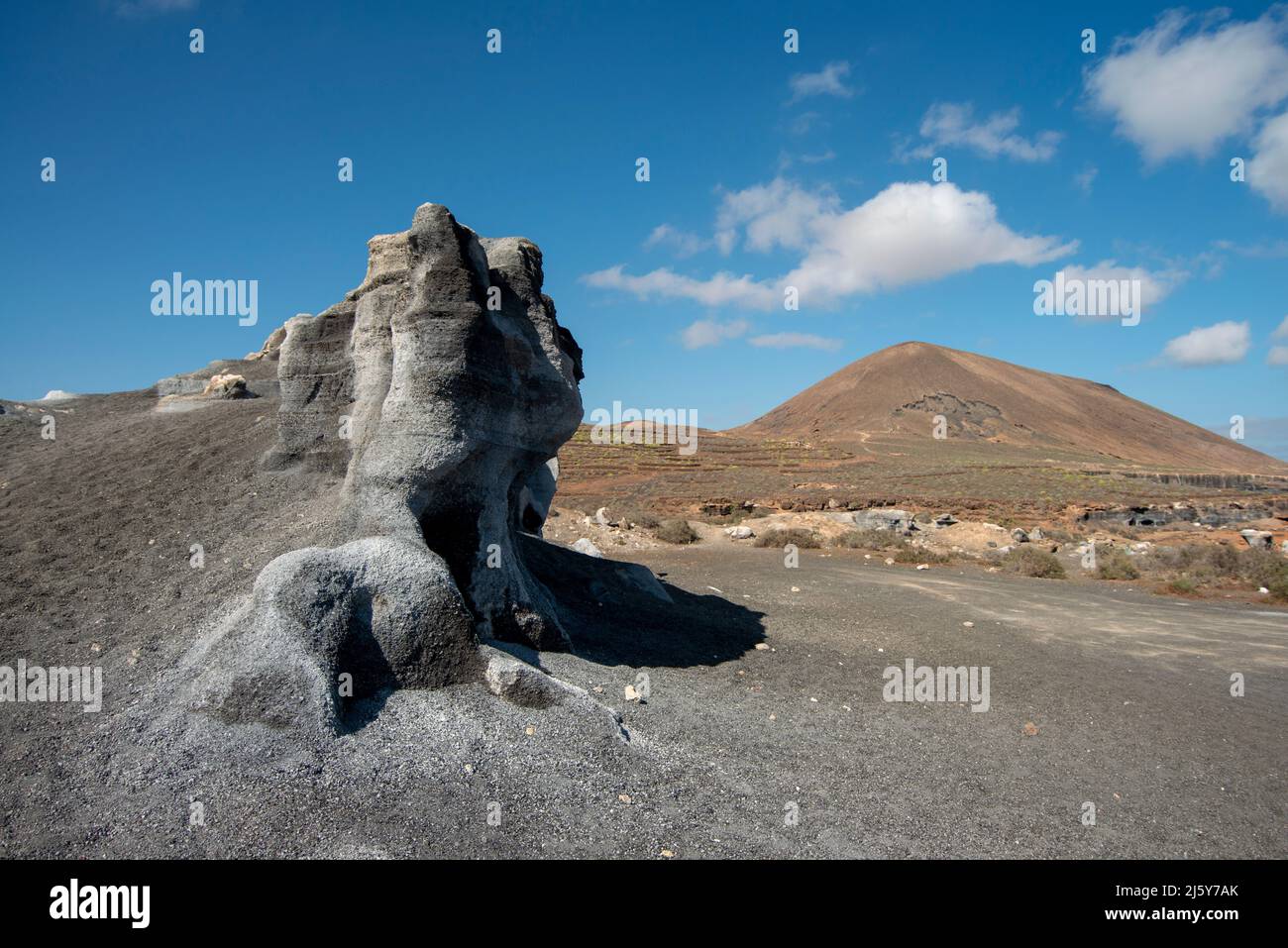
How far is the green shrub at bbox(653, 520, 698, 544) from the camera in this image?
884 inches

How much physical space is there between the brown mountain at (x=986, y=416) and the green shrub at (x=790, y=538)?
125 feet

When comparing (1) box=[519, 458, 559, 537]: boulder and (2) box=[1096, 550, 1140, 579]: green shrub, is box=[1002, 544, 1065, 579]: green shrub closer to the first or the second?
(2) box=[1096, 550, 1140, 579]: green shrub

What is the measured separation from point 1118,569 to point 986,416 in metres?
65.3

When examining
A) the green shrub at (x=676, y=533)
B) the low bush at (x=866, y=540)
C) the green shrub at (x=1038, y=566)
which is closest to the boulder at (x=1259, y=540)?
the green shrub at (x=1038, y=566)

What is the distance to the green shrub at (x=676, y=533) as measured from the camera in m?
22.5

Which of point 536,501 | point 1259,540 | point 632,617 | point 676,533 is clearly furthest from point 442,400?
point 1259,540

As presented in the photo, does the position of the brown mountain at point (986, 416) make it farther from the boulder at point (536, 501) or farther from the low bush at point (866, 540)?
the boulder at point (536, 501)

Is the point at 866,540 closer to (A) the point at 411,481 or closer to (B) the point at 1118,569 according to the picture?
(B) the point at 1118,569

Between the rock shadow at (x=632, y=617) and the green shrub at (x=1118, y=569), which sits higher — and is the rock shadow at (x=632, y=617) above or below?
above

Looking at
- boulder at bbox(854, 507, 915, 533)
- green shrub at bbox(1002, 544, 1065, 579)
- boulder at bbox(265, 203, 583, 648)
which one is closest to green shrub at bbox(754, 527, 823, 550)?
boulder at bbox(854, 507, 915, 533)

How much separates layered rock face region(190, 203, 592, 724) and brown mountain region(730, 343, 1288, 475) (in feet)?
178
